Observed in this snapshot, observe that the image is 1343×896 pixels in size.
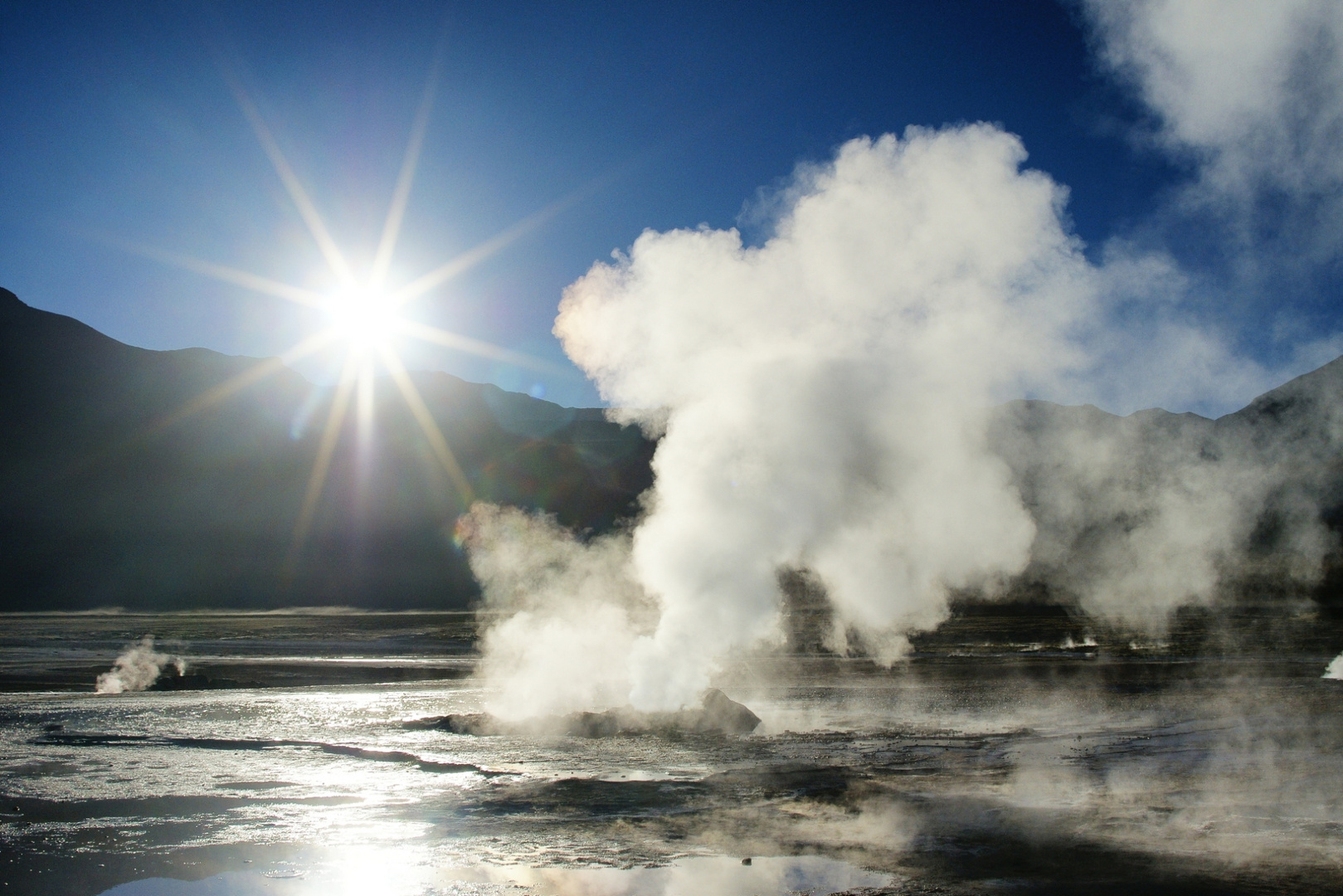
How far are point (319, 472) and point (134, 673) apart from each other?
119m

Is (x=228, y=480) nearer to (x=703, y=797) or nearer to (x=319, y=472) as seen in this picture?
(x=319, y=472)

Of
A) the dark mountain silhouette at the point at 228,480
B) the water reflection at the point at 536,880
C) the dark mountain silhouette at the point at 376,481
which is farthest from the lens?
the dark mountain silhouette at the point at 228,480

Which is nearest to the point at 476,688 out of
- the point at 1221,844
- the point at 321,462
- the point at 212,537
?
the point at 1221,844

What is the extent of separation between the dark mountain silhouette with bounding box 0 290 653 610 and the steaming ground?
271ft

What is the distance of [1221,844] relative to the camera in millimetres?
10266

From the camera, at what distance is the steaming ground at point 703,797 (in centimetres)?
949

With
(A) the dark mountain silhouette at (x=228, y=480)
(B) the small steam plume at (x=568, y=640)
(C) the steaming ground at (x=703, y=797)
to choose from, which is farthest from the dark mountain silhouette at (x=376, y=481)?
(B) the small steam plume at (x=568, y=640)

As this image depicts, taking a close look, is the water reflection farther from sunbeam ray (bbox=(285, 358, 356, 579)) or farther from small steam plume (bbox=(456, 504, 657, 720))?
sunbeam ray (bbox=(285, 358, 356, 579))

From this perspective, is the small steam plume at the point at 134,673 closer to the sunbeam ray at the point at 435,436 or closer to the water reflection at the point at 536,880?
the water reflection at the point at 536,880

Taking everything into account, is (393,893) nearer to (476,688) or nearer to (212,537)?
(476,688)

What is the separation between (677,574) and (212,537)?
12019cm

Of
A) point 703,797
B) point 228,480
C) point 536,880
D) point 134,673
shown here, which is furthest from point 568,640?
point 228,480

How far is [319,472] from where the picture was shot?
5655 inches

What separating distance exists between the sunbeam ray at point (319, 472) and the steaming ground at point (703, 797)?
99753 millimetres
